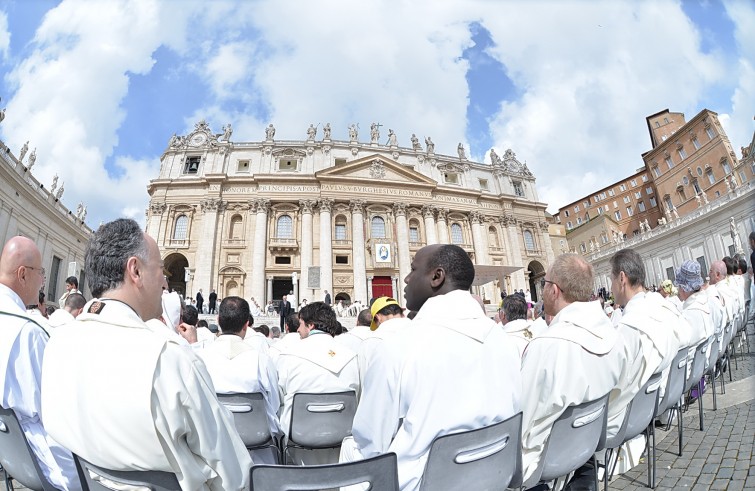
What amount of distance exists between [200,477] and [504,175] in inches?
1752

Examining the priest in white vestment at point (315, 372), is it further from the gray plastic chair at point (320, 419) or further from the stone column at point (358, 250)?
the stone column at point (358, 250)

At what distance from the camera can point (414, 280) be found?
7.48ft

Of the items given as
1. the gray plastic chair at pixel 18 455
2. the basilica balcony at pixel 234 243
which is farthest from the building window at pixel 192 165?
the gray plastic chair at pixel 18 455

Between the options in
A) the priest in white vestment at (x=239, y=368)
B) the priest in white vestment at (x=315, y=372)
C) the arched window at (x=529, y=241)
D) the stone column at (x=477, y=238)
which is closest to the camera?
the priest in white vestment at (x=239, y=368)

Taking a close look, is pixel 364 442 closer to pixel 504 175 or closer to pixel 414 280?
pixel 414 280

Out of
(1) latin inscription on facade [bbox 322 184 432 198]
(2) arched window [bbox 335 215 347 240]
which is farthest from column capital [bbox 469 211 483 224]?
(2) arched window [bbox 335 215 347 240]

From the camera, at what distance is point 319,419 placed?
3209mm

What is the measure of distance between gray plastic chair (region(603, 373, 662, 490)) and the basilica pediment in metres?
31.8

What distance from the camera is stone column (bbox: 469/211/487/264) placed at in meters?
35.3

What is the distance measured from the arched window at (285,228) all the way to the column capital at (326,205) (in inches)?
117

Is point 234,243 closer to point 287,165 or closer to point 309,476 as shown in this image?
point 287,165

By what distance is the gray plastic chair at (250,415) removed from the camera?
9.71ft

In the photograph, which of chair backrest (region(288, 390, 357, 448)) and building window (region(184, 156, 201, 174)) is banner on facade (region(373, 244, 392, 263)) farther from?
chair backrest (region(288, 390, 357, 448))

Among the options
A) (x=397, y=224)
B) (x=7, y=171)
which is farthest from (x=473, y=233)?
(x=7, y=171)
